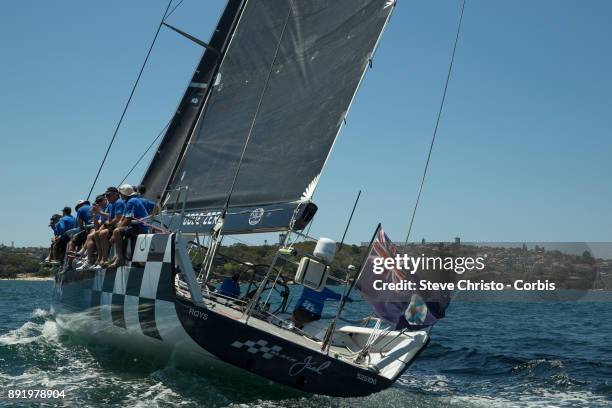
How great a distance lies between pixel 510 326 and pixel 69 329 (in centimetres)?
1496

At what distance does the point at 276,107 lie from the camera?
10.8m

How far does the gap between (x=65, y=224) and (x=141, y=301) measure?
21.6 ft

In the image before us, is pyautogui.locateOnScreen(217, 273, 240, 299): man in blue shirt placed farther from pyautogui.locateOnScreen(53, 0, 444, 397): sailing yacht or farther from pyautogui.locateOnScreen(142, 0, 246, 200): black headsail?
pyautogui.locateOnScreen(142, 0, 246, 200): black headsail

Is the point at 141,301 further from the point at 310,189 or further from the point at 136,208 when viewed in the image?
the point at 310,189

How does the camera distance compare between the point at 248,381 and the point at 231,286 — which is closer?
the point at 248,381

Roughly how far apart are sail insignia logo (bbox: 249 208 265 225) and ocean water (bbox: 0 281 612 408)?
2.46 m

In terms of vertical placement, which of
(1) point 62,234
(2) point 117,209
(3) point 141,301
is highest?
(2) point 117,209

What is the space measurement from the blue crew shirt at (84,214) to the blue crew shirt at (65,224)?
1281 mm

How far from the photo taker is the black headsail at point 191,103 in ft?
41.2

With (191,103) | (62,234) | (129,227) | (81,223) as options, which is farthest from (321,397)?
(62,234)

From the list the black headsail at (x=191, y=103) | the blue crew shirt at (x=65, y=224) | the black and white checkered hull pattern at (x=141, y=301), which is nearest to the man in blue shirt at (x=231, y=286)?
the black and white checkered hull pattern at (x=141, y=301)

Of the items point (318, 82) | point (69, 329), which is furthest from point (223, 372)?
point (69, 329)

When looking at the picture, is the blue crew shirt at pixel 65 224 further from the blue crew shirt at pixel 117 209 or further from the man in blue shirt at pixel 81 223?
the blue crew shirt at pixel 117 209

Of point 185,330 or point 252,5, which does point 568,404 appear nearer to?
point 185,330
